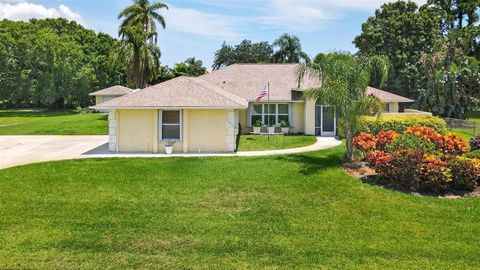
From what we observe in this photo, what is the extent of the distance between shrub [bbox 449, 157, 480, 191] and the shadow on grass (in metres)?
4.34

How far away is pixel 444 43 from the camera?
4247 centimetres

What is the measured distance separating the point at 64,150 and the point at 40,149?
5.02 ft

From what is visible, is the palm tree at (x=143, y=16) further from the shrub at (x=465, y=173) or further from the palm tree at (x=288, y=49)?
the shrub at (x=465, y=173)

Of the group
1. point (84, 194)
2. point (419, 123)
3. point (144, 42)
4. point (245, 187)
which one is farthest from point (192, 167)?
point (144, 42)

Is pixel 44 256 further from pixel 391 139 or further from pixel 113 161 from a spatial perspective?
pixel 391 139

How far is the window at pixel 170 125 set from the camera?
1975cm

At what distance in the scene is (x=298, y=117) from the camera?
A: 90.4 feet

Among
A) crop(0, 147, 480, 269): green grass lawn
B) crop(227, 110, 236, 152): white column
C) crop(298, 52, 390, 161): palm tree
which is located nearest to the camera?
crop(0, 147, 480, 269): green grass lawn

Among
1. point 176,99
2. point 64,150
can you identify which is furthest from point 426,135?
point 64,150

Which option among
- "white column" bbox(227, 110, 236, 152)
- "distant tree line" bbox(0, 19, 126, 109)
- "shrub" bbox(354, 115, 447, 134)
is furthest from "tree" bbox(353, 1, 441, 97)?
"distant tree line" bbox(0, 19, 126, 109)

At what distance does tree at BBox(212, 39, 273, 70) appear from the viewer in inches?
2594

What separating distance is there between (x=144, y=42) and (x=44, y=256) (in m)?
34.5

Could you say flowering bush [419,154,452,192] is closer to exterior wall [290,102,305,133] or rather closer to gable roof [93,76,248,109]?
gable roof [93,76,248,109]

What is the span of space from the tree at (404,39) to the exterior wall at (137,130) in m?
34.8
